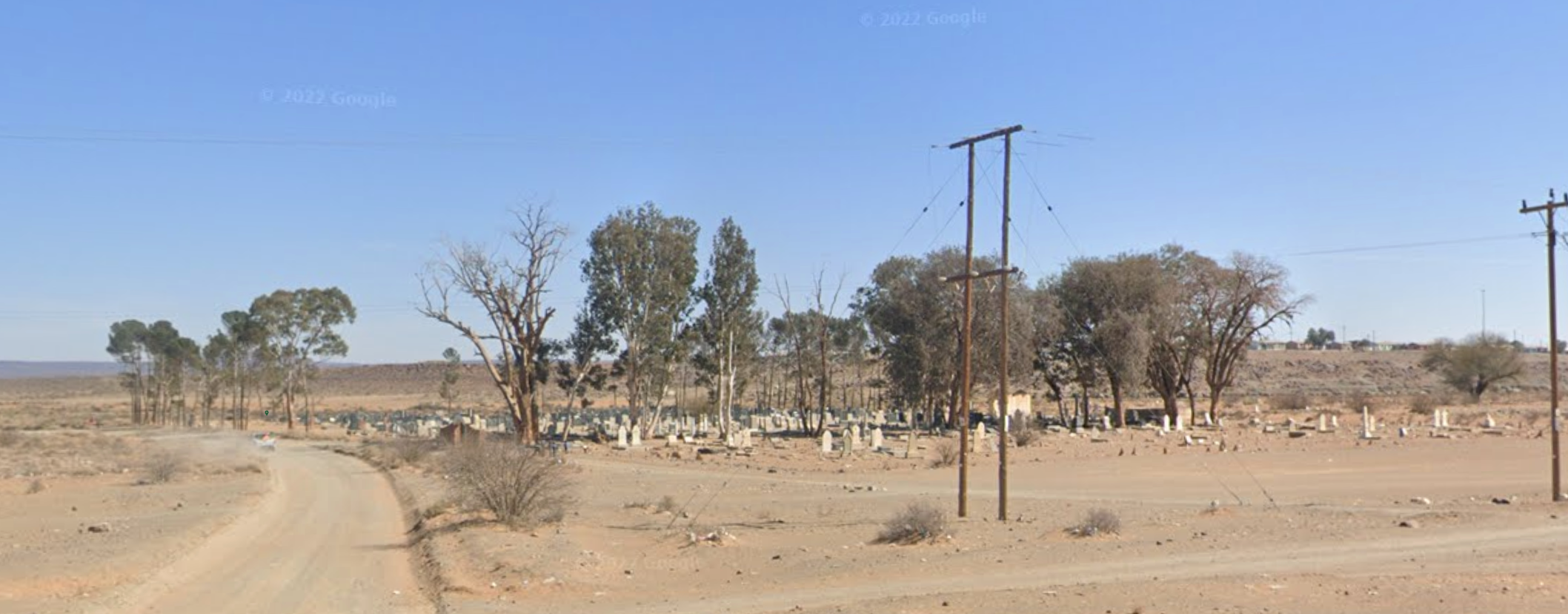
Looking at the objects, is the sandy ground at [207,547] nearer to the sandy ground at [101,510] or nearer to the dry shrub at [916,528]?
the sandy ground at [101,510]

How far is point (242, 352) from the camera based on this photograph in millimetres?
83625

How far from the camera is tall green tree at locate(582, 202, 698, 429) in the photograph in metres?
52.6

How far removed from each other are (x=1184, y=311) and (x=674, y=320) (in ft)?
80.8

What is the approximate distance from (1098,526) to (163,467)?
31569 millimetres

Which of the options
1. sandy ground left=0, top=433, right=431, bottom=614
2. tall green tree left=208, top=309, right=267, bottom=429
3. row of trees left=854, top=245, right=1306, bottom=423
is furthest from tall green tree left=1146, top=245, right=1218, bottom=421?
tall green tree left=208, top=309, right=267, bottom=429

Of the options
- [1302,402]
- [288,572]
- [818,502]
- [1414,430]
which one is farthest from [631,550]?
[1302,402]

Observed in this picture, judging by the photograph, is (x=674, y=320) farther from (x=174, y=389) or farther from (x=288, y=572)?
(x=174, y=389)

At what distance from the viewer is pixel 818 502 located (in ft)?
95.9

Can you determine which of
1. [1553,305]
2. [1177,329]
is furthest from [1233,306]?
[1553,305]

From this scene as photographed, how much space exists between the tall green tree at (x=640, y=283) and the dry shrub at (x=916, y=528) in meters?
31.5

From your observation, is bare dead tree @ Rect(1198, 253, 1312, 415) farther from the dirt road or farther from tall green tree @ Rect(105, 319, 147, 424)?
tall green tree @ Rect(105, 319, 147, 424)

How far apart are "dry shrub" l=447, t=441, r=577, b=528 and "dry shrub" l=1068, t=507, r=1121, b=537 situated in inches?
393

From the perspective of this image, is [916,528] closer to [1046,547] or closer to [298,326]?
[1046,547]

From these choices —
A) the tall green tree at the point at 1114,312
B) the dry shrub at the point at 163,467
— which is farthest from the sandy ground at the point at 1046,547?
the tall green tree at the point at 1114,312
